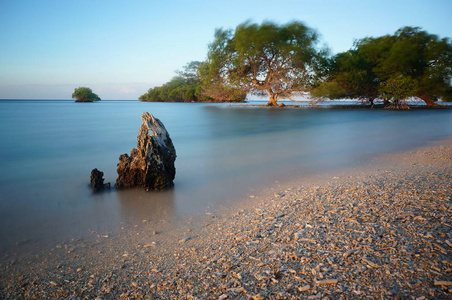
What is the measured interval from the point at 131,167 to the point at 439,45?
31935 mm

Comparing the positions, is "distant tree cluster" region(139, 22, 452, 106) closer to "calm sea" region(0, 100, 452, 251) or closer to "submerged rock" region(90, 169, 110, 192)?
"calm sea" region(0, 100, 452, 251)

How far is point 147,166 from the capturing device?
4496mm

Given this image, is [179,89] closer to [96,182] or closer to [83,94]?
[83,94]

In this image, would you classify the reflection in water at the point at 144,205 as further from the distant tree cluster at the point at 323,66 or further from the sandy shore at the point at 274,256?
the distant tree cluster at the point at 323,66

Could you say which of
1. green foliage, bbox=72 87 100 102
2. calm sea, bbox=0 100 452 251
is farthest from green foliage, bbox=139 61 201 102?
calm sea, bbox=0 100 452 251

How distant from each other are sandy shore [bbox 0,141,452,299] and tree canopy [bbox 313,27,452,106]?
2599 centimetres

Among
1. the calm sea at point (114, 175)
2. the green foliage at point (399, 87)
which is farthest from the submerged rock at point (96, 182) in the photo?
the green foliage at point (399, 87)

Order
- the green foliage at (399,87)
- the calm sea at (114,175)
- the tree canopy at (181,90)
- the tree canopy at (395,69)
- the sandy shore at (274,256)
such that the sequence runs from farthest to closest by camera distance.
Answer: the tree canopy at (181,90)
the tree canopy at (395,69)
the green foliage at (399,87)
the calm sea at (114,175)
the sandy shore at (274,256)

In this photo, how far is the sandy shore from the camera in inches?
76.4

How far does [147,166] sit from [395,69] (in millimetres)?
29680

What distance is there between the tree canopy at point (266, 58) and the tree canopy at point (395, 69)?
291 cm

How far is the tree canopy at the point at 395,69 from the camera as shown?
25.6 metres

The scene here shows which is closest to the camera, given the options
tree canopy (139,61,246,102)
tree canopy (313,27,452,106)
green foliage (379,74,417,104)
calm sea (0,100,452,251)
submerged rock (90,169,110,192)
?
calm sea (0,100,452,251)

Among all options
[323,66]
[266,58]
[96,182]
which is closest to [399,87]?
[323,66]
